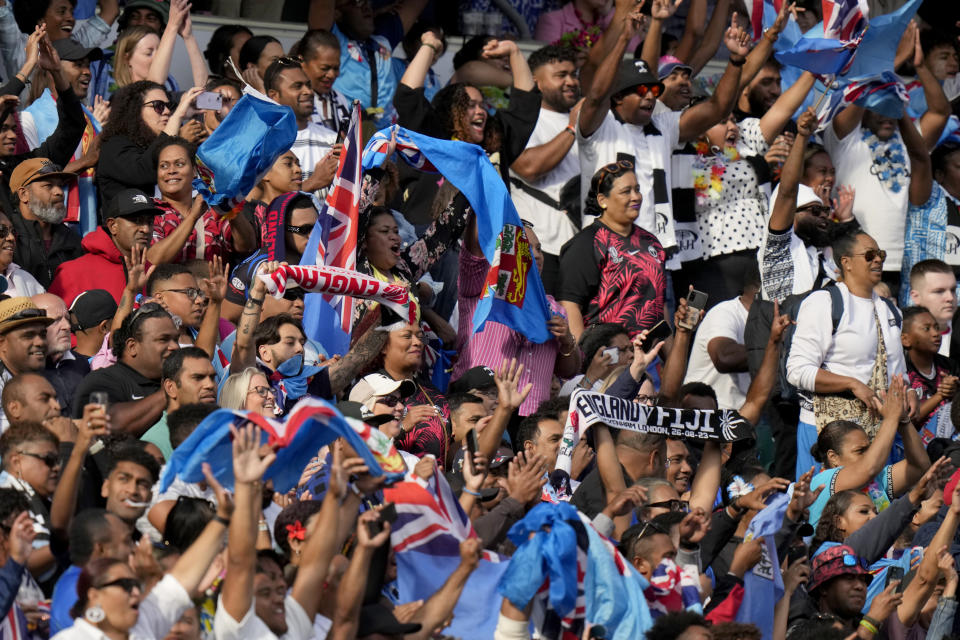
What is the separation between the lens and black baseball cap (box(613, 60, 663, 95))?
444 inches

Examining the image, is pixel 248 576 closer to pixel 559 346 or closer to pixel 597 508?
pixel 597 508

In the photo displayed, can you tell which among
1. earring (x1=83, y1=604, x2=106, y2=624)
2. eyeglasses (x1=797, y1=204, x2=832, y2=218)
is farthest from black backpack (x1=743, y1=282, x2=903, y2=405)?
earring (x1=83, y1=604, x2=106, y2=624)

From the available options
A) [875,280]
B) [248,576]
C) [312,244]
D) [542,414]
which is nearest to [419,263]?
[312,244]

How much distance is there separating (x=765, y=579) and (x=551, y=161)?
372 cm

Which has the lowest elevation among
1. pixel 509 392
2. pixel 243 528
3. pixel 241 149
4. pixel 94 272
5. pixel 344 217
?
pixel 94 272

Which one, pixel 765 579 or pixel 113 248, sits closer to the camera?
pixel 765 579

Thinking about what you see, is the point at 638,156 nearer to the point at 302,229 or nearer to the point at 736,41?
the point at 736,41

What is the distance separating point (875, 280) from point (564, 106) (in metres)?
2.20

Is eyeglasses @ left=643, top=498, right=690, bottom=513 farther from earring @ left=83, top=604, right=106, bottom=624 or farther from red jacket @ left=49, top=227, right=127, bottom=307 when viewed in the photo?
earring @ left=83, top=604, right=106, bottom=624

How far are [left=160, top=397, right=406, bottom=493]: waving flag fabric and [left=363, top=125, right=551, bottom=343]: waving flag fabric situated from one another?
2.82 m

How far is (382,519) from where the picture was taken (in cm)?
672

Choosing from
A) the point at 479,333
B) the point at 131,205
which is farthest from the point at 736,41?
the point at 131,205

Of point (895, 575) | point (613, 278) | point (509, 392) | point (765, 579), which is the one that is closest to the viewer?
point (765, 579)

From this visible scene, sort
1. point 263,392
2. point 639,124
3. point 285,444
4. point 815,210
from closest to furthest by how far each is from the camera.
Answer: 1. point 285,444
2. point 263,392
3. point 639,124
4. point 815,210
